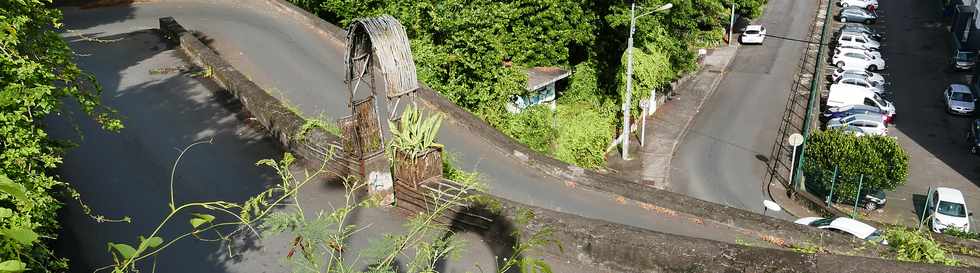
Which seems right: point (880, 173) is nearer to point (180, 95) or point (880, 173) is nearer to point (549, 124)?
point (549, 124)

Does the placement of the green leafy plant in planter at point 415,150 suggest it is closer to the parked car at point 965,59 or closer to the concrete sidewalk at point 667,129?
the concrete sidewalk at point 667,129

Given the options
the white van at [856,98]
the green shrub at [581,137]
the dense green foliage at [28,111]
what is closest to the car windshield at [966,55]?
the white van at [856,98]

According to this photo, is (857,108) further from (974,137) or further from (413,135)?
(413,135)

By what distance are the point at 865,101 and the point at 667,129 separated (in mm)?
8647

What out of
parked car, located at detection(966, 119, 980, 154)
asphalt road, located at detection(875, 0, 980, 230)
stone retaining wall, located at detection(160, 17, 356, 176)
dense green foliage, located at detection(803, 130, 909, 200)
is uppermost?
stone retaining wall, located at detection(160, 17, 356, 176)

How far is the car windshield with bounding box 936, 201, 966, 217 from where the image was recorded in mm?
20672

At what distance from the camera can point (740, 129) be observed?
2834cm

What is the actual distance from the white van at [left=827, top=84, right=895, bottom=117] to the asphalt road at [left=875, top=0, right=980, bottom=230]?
0.95 metres

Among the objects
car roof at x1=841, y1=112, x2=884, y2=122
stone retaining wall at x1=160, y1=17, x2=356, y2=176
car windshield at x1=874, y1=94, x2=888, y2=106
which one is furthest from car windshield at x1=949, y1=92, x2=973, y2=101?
stone retaining wall at x1=160, y1=17, x2=356, y2=176

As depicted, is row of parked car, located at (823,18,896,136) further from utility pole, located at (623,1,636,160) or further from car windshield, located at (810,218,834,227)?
car windshield, located at (810,218,834,227)

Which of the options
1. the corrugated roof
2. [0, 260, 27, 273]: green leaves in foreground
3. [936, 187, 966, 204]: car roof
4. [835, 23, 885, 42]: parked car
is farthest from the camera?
[835, 23, 885, 42]: parked car

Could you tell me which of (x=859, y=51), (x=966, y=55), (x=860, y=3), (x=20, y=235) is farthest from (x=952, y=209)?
(x=860, y=3)

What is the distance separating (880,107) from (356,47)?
25.9m

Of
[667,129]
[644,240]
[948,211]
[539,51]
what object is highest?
[644,240]
